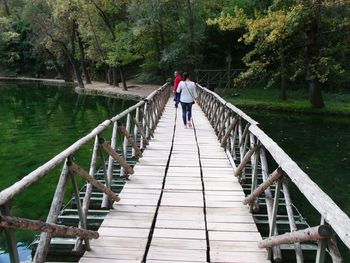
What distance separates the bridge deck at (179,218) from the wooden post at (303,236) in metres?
0.32

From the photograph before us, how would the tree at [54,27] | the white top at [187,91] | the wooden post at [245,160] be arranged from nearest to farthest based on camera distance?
the wooden post at [245,160] < the white top at [187,91] < the tree at [54,27]

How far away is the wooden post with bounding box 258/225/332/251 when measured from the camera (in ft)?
10.2

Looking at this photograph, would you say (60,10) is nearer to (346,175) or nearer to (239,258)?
(346,175)

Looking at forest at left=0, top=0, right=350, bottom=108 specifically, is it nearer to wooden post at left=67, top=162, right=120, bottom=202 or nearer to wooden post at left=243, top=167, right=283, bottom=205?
wooden post at left=243, top=167, right=283, bottom=205

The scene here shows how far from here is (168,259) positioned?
4867 millimetres

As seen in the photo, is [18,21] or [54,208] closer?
[54,208]

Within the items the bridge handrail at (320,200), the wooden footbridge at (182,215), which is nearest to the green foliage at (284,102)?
the wooden footbridge at (182,215)

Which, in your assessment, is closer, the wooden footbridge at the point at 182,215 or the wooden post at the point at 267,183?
the wooden footbridge at the point at 182,215

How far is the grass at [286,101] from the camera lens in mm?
26078

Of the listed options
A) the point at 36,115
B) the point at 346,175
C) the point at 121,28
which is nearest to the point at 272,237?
the point at 346,175

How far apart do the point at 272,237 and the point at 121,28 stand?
122ft

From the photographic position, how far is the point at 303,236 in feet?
11.8

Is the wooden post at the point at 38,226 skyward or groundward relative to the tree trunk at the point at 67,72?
groundward

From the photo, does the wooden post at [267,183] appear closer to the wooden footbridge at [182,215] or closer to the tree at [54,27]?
the wooden footbridge at [182,215]
